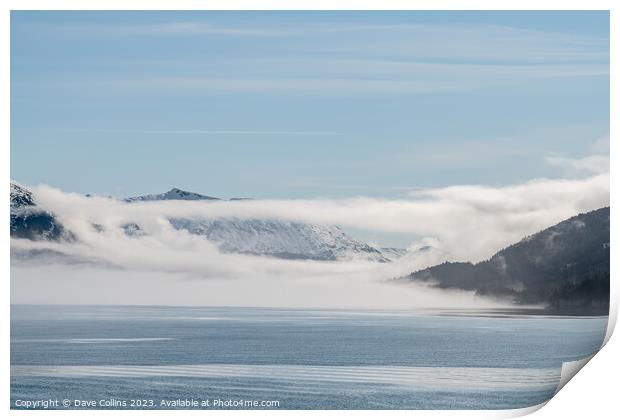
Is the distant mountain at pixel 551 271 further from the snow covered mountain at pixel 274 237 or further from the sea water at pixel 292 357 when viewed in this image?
the snow covered mountain at pixel 274 237

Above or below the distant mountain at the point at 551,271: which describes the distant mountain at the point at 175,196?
above

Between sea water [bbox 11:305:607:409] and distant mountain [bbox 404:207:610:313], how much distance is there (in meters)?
0.24

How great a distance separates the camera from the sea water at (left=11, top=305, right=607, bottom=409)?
42.0 feet

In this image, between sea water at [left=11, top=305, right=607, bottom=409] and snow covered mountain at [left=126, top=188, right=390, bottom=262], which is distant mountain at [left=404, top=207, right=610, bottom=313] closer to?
sea water at [left=11, top=305, right=607, bottom=409]

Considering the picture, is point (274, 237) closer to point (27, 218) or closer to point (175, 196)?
point (175, 196)

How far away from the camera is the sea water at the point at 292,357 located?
42.0 ft

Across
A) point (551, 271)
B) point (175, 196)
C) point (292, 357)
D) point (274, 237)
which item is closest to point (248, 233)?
point (274, 237)

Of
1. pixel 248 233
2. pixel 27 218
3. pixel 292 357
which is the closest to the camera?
pixel 27 218

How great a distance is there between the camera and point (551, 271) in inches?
511

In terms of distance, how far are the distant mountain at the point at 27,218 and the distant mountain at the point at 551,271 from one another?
372 centimetres

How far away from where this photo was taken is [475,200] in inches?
509

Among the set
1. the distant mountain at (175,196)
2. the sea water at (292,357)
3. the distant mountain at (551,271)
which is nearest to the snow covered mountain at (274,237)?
the distant mountain at (175,196)

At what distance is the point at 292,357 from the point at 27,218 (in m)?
3.09
